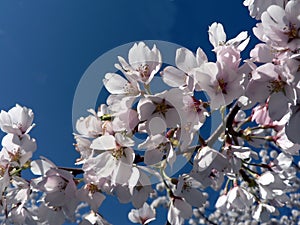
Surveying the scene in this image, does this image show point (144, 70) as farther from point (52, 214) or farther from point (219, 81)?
point (52, 214)

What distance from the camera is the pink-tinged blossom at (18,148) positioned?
1562mm

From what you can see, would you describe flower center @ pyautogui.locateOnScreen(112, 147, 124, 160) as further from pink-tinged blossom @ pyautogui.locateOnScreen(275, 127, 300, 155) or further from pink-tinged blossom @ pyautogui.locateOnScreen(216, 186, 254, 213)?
pink-tinged blossom @ pyautogui.locateOnScreen(216, 186, 254, 213)

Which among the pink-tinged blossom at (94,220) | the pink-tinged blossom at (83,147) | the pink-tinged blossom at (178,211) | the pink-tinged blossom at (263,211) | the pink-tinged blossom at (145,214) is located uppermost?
the pink-tinged blossom at (83,147)

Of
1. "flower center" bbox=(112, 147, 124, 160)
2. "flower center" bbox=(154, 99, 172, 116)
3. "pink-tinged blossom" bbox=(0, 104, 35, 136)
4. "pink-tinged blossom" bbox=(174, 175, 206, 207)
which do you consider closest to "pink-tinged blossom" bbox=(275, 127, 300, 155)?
"pink-tinged blossom" bbox=(174, 175, 206, 207)

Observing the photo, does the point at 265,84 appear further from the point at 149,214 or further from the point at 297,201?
the point at 297,201

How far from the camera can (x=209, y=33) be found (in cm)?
154

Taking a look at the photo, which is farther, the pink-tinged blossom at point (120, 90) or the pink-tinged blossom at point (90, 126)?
the pink-tinged blossom at point (90, 126)

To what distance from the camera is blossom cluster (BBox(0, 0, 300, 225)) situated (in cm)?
118

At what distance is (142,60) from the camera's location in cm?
142

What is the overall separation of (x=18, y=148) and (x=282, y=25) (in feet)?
4.05

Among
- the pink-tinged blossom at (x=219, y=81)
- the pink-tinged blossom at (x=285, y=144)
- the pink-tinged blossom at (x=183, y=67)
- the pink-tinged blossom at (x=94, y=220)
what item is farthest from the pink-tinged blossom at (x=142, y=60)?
the pink-tinged blossom at (x=94, y=220)

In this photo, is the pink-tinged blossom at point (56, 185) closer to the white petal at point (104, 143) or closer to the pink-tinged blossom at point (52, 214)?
the pink-tinged blossom at point (52, 214)

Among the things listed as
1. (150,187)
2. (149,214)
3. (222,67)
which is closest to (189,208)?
(150,187)

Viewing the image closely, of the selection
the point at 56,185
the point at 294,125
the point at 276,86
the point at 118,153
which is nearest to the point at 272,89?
the point at 276,86
